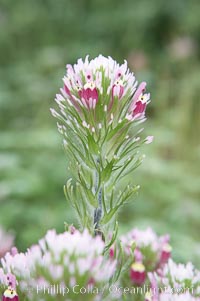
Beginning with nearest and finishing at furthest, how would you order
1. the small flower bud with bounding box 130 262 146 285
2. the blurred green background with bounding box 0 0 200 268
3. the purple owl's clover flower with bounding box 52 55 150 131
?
the purple owl's clover flower with bounding box 52 55 150 131
the small flower bud with bounding box 130 262 146 285
the blurred green background with bounding box 0 0 200 268

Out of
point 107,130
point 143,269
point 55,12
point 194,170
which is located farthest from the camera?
point 55,12

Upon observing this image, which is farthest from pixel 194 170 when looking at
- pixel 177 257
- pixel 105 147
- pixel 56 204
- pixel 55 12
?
pixel 55 12

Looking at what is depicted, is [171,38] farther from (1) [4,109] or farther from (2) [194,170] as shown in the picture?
(2) [194,170]

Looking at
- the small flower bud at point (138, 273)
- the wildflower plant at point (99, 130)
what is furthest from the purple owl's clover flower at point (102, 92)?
the small flower bud at point (138, 273)

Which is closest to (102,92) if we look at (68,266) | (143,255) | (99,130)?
(99,130)

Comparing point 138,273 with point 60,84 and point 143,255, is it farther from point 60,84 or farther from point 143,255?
point 60,84

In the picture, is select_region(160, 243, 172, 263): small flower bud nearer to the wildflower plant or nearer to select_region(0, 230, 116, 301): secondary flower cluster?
the wildflower plant

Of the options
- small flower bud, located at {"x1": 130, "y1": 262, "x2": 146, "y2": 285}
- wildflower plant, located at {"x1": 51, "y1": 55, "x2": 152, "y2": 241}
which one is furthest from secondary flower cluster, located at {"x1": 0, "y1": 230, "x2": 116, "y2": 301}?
small flower bud, located at {"x1": 130, "y1": 262, "x2": 146, "y2": 285}
